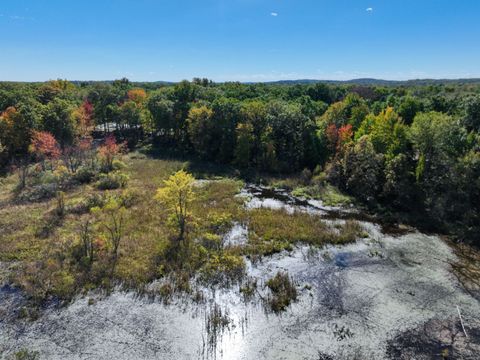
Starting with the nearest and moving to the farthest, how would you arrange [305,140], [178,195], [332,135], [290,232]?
[178,195] → [290,232] → [332,135] → [305,140]

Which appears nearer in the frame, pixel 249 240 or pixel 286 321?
pixel 286 321

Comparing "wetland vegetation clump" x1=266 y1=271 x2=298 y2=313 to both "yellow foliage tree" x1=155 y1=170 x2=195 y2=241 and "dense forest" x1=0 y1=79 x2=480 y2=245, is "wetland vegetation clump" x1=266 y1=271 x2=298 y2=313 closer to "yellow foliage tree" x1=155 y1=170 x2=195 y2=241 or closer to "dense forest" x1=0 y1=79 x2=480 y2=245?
"yellow foliage tree" x1=155 y1=170 x2=195 y2=241

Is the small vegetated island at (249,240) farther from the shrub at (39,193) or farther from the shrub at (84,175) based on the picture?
the shrub at (39,193)

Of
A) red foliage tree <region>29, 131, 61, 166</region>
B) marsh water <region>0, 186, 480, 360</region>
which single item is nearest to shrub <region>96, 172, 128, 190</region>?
red foliage tree <region>29, 131, 61, 166</region>

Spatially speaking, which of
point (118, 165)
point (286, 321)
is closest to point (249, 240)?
point (286, 321)

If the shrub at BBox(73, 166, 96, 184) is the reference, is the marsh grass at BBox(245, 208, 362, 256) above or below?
below

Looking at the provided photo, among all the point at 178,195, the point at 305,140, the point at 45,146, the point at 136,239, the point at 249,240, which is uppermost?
the point at 305,140

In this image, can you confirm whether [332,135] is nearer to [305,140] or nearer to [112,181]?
[305,140]
